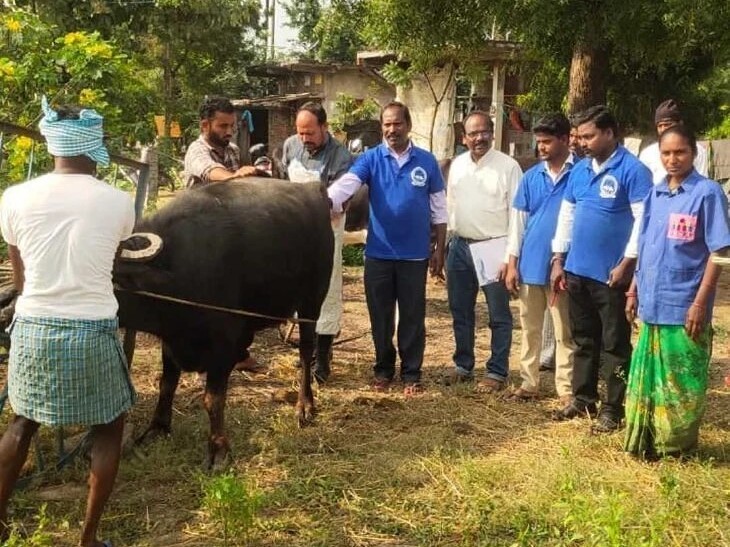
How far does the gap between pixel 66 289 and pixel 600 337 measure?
2998 millimetres

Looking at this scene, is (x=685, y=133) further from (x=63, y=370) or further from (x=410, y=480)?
(x=63, y=370)

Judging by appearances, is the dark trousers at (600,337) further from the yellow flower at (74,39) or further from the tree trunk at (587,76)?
the yellow flower at (74,39)

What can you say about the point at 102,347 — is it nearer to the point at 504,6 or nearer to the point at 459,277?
the point at 459,277

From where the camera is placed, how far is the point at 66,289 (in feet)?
9.23

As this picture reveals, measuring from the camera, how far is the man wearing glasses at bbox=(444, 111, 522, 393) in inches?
207

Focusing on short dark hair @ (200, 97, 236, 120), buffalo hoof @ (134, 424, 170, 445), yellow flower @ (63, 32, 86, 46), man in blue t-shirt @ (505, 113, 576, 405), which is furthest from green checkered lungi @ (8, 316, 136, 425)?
yellow flower @ (63, 32, 86, 46)

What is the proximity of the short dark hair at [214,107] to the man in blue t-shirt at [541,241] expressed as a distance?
1.82m

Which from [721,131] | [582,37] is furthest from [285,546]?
[721,131]

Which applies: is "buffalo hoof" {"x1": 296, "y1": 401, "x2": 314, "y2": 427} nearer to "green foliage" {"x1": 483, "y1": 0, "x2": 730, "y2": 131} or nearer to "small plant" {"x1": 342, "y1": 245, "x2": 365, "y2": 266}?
"green foliage" {"x1": 483, "y1": 0, "x2": 730, "y2": 131}

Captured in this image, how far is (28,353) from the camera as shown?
2.84m

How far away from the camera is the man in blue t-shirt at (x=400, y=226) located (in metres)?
5.21

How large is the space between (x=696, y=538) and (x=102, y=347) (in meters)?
2.37

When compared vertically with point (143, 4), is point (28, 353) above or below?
below

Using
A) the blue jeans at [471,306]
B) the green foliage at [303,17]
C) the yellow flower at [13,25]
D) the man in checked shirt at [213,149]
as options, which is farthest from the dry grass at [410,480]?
the green foliage at [303,17]
